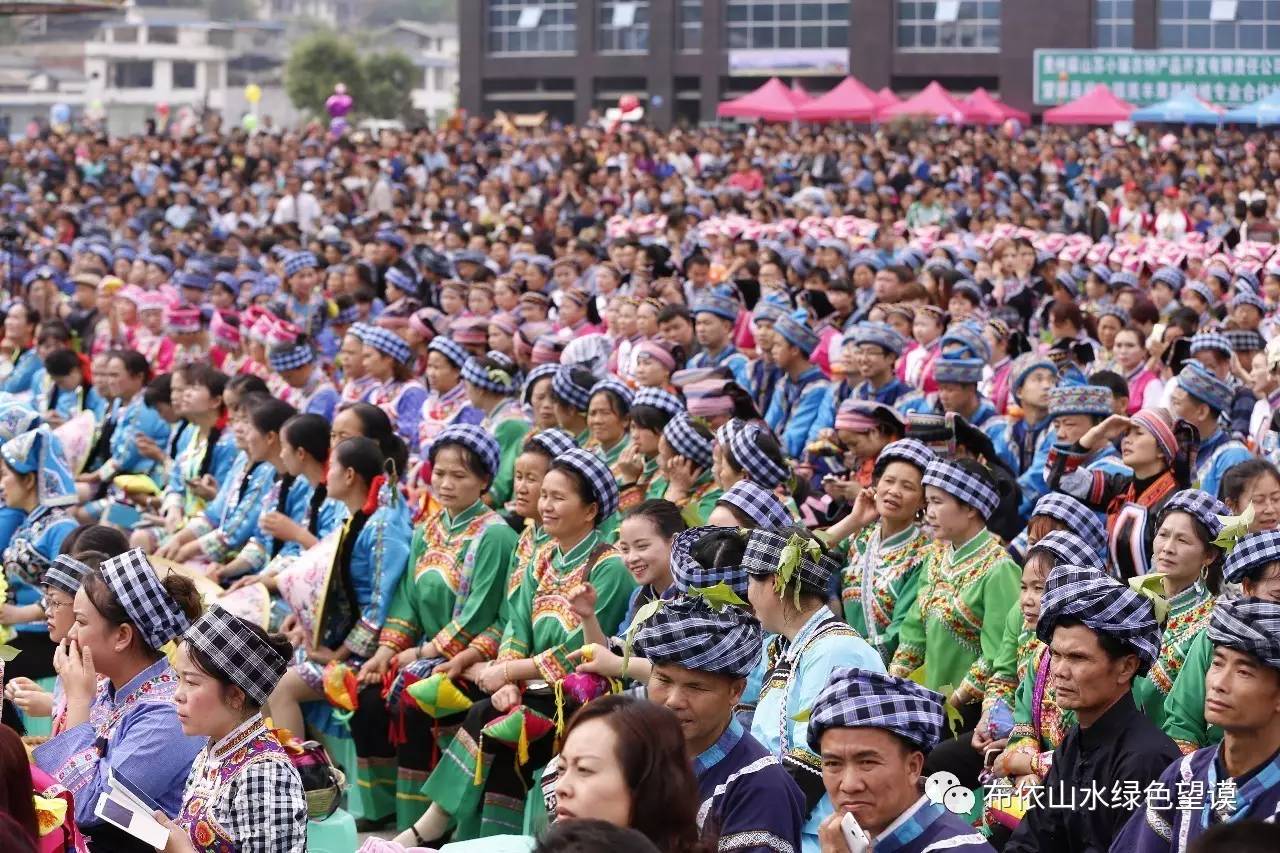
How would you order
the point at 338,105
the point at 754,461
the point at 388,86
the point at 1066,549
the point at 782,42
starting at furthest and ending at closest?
the point at 388,86 < the point at 782,42 < the point at 338,105 < the point at 754,461 < the point at 1066,549

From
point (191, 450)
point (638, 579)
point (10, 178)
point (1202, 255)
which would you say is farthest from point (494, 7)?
point (638, 579)

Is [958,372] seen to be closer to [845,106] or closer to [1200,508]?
[1200,508]

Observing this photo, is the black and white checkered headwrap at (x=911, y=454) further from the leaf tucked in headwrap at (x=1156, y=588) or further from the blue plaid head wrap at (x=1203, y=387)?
the blue plaid head wrap at (x=1203, y=387)

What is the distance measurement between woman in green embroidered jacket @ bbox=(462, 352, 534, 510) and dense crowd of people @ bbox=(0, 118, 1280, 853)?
23 mm

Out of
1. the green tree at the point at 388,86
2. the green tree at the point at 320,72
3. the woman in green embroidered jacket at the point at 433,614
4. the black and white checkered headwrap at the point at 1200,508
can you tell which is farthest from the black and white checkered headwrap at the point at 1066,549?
the green tree at the point at 388,86

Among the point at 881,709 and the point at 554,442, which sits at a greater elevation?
the point at 554,442

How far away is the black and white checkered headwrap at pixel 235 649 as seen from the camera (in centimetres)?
382

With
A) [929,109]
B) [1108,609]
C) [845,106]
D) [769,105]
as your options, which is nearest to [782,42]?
[769,105]

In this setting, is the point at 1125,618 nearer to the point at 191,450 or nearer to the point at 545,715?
the point at 545,715

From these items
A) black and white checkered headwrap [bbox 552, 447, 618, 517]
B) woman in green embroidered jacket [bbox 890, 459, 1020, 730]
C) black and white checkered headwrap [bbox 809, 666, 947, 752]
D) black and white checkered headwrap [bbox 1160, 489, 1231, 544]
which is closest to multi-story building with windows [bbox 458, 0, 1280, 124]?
black and white checkered headwrap [bbox 552, 447, 618, 517]

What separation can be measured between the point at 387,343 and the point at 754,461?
316cm

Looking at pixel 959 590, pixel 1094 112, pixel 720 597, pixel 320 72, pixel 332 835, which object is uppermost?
pixel 320 72

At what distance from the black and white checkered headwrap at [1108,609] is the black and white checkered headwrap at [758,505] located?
1266 millimetres

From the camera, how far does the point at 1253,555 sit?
4.52m
